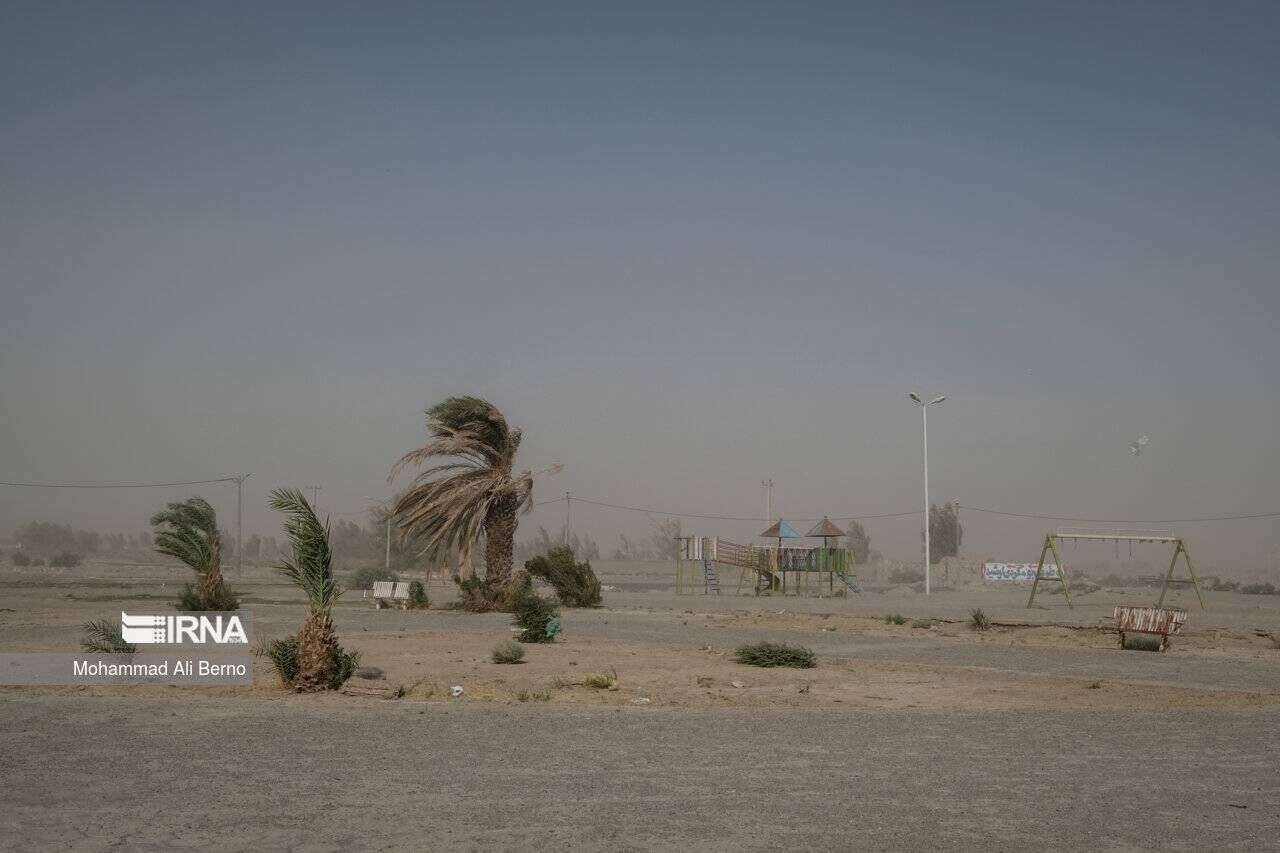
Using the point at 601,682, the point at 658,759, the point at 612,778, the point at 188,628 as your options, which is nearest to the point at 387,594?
the point at 188,628

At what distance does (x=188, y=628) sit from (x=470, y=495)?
12.0m

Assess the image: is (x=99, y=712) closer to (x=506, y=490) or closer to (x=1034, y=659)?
(x=1034, y=659)

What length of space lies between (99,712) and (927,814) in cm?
907

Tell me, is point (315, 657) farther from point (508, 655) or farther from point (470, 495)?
point (470, 495)

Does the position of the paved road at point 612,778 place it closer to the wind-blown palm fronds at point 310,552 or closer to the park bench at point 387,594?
the wind-blown palm fronds at point 310,552

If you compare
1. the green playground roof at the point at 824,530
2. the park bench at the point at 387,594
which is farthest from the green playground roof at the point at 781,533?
the park bench at the point at 387,594

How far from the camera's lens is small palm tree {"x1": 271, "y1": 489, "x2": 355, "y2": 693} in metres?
14.3

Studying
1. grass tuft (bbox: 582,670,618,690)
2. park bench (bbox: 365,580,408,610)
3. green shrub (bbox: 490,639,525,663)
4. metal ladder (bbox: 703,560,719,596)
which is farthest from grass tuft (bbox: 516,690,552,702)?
metal ladder (bbox: 703,560,719,596)

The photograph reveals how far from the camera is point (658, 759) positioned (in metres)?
10.6

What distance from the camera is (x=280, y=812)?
26.4 feet

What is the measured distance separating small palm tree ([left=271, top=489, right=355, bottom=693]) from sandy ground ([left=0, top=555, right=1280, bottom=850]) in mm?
459

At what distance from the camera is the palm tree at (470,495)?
33.8 m

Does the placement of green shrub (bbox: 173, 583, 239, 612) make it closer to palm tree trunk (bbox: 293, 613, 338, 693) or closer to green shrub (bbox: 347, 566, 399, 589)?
palm tree trunk (bbox: 293, 613, 338, 693)

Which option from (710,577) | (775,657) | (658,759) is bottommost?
(710,577)
